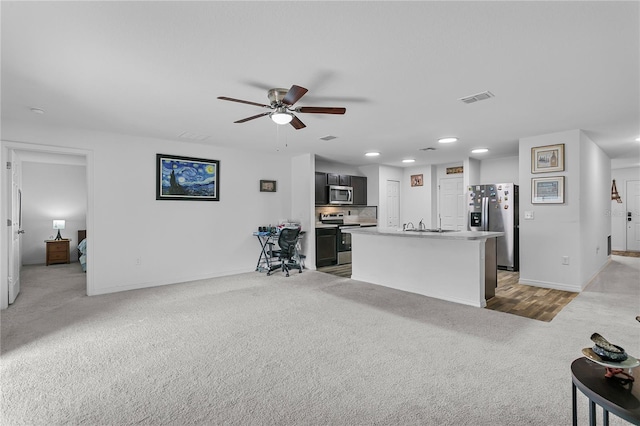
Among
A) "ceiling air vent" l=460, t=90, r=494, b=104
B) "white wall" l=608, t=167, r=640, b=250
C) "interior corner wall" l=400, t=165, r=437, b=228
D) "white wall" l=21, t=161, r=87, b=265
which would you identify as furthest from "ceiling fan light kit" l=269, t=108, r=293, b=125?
"white wall" l=608, t=167, r=640, b=250

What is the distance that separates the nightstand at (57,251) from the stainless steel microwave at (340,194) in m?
5.84

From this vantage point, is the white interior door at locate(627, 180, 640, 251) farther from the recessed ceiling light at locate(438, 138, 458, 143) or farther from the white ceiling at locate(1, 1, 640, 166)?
the recessed ceiling light at locate(438, 138, 458, 143)

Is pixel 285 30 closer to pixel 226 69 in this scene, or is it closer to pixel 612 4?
pixel 226 69

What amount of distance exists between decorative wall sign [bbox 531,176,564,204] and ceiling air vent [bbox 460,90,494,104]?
7.75 feet

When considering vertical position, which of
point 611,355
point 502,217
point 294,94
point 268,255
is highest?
point 294,94

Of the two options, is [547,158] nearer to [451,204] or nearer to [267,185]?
[451,204]

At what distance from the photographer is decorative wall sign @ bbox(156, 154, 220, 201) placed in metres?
5.12

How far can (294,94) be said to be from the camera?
262 cm

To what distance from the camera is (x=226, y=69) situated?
8.30ft

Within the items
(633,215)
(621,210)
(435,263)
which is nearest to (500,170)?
(435,263)

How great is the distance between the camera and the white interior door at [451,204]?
7.56 m

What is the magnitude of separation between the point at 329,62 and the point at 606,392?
2.40 meters

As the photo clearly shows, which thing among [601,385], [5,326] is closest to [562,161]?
[601,385]

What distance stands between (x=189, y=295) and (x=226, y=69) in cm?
318
